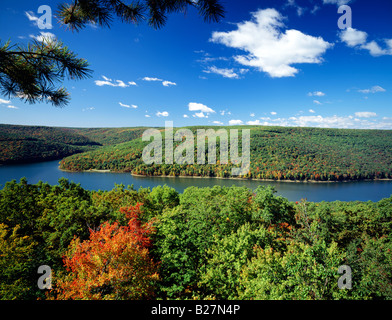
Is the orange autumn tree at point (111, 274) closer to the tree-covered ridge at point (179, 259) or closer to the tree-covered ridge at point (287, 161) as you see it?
the tree-covered ridge at point (179, 259)

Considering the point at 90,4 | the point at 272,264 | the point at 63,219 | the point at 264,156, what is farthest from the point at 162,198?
the point at 264,156

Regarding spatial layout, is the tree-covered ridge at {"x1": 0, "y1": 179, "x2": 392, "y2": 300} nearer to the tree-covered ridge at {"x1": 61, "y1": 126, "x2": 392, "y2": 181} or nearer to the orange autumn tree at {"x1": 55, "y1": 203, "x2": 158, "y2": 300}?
the orange autumn tree at {"x1": 55, "y1": 203, "x2": 158, "y2": 300}

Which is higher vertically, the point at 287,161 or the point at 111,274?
the point at 287,161

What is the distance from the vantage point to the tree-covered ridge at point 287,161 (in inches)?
3821

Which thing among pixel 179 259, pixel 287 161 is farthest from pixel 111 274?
pixel 287 161

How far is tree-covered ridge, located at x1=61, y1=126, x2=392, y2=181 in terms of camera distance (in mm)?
97062

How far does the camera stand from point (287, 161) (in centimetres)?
11244

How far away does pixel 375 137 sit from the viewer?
16988 centimetres

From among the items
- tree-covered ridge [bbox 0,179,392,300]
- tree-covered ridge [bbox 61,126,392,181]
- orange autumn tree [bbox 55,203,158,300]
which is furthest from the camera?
tree-covered ridge [bbox 61,126,392,181]

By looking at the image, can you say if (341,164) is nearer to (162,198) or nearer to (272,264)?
(162,198)

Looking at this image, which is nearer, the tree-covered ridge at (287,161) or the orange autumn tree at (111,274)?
the orange autumn tree at (111,274)

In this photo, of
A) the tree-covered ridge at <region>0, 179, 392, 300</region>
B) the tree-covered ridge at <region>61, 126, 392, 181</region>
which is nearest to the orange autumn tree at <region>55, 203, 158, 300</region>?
the tree-covered ridge at <region>0, 179, 392, 300</region>

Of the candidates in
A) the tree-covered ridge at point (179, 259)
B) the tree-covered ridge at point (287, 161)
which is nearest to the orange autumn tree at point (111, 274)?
the tree-covered ridge at point (179, 259)

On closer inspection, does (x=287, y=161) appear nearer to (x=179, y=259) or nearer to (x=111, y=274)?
(x=179, y=259)
